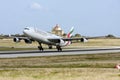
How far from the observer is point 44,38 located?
7944cm

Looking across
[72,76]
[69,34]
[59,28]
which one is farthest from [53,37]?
[59,28]

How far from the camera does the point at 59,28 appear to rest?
175 m

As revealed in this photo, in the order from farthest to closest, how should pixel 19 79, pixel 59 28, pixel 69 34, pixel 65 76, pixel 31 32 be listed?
pixel 59 28
pixel 69 34
pixel 31 32
pixel 65 76
pixel 19 79

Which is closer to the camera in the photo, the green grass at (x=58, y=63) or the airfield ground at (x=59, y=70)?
the airfield ground at (x=59, y=70)

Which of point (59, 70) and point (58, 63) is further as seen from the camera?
point (58, 63)

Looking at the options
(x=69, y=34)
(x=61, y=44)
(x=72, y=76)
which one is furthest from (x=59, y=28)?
(x=72, y=76)

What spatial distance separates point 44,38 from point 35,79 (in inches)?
2132

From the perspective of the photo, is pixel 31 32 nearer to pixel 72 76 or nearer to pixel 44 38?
pixel 44 38

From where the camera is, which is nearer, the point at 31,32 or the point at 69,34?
the point at 31,32

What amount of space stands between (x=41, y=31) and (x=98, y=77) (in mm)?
54806

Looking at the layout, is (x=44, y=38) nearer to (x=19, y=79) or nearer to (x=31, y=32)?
(x=31, y=32)

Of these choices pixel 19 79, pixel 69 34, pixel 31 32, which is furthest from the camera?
pixel 69 34

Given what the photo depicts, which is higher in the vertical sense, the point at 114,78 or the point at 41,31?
the point at 41,31

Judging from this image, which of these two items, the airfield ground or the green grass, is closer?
the airfield ground
